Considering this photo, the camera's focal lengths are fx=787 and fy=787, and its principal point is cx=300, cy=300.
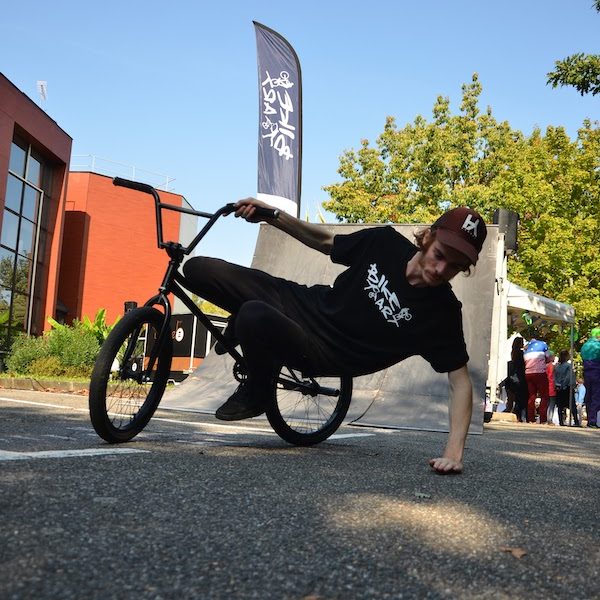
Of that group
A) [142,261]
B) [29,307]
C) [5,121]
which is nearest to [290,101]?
[5,121]

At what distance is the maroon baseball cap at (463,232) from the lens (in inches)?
135

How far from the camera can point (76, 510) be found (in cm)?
211

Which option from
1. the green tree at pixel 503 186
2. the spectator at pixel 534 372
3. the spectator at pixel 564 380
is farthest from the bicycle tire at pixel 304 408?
the green tree at pixel 503 186

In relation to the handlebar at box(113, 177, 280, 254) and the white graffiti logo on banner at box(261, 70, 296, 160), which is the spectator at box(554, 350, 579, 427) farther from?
the handlebar at box(113, 177, 280, 254)

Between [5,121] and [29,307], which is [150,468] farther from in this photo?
[29,307]

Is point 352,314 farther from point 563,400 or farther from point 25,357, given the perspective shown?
point 25,357

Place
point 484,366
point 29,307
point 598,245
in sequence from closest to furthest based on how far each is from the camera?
point 484,366 → point 29,307 → point 598,245

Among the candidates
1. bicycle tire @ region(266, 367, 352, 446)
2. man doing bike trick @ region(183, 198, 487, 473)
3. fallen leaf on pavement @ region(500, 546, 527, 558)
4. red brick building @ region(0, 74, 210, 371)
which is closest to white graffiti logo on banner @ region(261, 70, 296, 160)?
bicycle tire @ region(266, 367, 352, 446)

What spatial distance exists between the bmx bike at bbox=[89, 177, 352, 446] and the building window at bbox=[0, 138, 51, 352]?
19967 mm

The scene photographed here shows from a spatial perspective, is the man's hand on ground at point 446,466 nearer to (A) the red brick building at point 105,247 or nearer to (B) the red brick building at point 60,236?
(B) the red brick building at point 60,236

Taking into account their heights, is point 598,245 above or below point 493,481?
above

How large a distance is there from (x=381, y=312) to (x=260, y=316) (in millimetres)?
597

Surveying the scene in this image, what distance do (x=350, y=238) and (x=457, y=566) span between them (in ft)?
7.34

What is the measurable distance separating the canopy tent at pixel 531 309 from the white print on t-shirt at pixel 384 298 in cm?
1153
